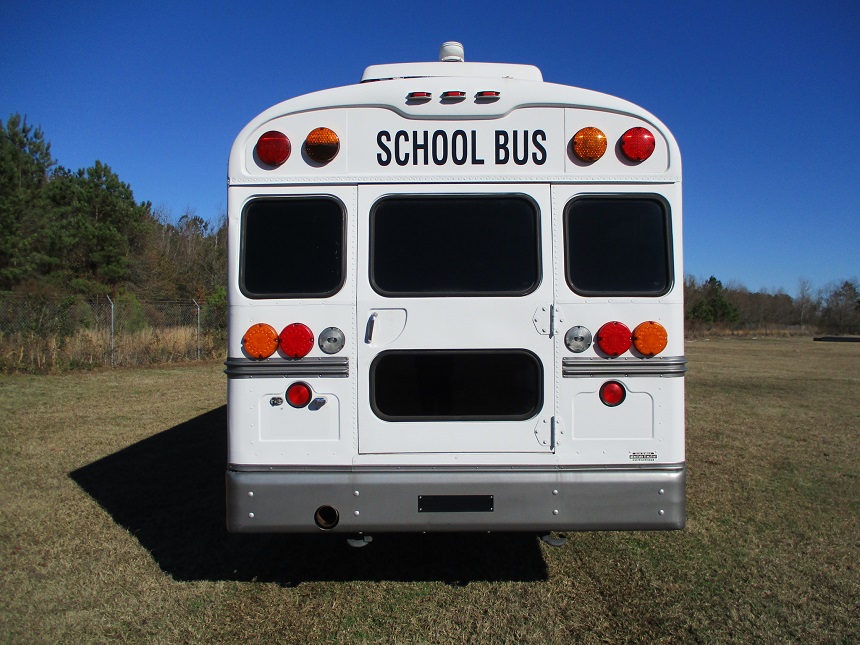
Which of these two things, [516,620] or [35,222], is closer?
[516,620]

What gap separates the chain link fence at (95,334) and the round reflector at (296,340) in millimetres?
14412

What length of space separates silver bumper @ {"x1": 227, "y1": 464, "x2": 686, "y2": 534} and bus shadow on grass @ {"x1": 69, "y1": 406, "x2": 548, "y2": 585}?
0.95 meters

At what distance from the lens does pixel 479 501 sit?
10.7 feet

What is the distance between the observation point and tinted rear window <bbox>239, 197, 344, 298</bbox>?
11.0 feet

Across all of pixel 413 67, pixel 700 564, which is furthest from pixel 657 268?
pixel 700 564

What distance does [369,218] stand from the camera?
3.39 meters

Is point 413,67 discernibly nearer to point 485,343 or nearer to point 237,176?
point 237,176

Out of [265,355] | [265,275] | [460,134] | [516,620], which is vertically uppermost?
[460,134]

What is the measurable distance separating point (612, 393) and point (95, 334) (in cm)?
1624

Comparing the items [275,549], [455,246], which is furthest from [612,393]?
[275,549]

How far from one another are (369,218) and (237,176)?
2.36 ft

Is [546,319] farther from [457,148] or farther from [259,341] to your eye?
[259,341]

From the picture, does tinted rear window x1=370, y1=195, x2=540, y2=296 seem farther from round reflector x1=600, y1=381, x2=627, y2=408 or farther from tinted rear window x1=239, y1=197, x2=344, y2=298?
round reflector x1=600, y1=381, x2=627, y2=408

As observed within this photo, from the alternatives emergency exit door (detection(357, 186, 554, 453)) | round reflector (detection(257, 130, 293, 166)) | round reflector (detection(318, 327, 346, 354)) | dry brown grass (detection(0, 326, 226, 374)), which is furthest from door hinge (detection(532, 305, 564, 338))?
dry brown grass (detection(0, 326, 226, 374))
